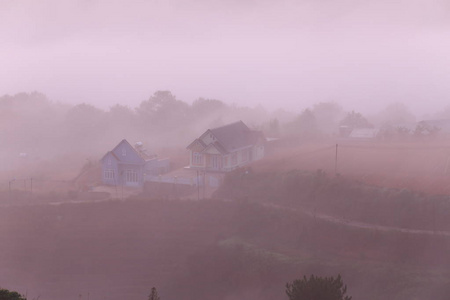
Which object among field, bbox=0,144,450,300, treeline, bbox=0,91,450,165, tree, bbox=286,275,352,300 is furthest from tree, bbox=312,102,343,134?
tree, bbox=286,275,352,300

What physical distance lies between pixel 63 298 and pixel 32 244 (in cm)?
451

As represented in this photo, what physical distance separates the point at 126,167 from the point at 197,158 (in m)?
3.58

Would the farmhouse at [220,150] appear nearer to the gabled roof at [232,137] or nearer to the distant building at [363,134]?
the gabled roof at [232,137]

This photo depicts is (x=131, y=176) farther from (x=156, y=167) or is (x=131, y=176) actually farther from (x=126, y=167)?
(x=156, y=167)

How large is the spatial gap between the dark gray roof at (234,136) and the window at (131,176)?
14.4 feet

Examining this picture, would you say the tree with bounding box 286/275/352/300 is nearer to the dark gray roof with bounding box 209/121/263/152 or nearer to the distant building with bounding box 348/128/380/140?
the dark gray roof with bounding box 209/121/263/152

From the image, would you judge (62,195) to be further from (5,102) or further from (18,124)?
(5,102)

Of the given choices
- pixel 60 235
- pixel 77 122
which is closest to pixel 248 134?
pixel 60 235

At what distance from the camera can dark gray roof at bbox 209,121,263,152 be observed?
32062 mm

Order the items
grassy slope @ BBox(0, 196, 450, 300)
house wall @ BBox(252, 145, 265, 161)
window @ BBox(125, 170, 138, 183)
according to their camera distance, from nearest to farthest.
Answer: grassy slope @ BBox(0, 196, 450, 300) → window @ BBox(125, 170, 138, 183) → house wall @ BBox(252, 145, 265, 161)

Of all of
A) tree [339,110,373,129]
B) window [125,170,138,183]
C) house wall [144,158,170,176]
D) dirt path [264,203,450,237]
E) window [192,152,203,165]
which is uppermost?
tree [339,110,373,129]

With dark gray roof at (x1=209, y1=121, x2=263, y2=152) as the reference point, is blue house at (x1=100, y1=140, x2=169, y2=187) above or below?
below

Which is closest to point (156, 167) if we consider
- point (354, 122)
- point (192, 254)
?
point (192, 254)

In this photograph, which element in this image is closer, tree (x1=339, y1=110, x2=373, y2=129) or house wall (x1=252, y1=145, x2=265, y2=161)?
house wall (x1=252, y1=145, x2=265, y2=161)
